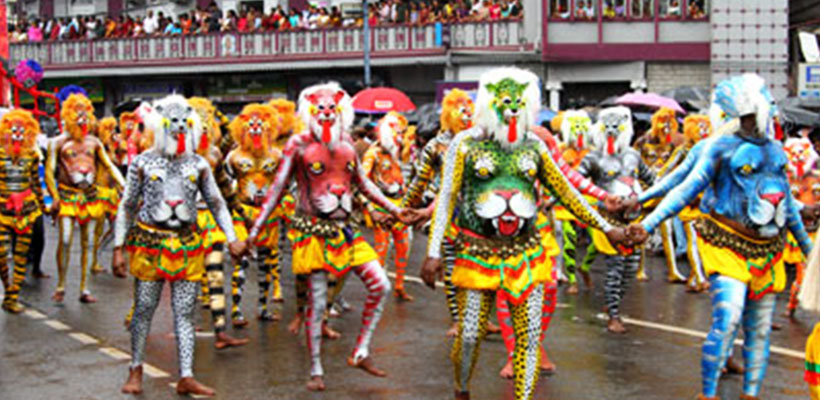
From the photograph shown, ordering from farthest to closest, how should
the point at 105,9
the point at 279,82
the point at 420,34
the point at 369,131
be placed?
the point at 105,9, the point at 279,82, the point at 420,34, the point at 369,131

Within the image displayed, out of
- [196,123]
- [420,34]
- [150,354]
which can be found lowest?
[150,354]

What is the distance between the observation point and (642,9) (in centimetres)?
3516

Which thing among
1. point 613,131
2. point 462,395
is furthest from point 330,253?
point 613,131

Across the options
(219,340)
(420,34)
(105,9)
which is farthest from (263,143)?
(105,9)

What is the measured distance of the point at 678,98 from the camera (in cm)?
2447

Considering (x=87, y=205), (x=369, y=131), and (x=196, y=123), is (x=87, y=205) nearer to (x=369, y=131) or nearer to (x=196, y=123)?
(x=196, y=123)

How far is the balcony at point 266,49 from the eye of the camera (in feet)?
119

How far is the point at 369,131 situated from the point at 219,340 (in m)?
9.46

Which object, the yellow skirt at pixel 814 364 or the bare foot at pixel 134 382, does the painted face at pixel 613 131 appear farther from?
the yellow skirt at pixel 814 364

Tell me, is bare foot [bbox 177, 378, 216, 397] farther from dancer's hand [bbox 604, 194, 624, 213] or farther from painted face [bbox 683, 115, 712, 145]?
painted face [bbox 683, 115, 712, 145]

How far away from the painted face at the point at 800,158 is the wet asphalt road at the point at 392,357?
153 cm

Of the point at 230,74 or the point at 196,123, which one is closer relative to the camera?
the point at 196,123

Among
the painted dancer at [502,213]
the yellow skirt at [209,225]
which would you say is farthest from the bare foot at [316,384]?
the yellow skirt at [209,225]

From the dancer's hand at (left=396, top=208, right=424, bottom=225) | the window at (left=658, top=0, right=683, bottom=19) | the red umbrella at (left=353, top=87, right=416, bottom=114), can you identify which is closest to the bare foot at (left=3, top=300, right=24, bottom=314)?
the dancer's hand at (left=396, top=208, right=424, bottom=225)
